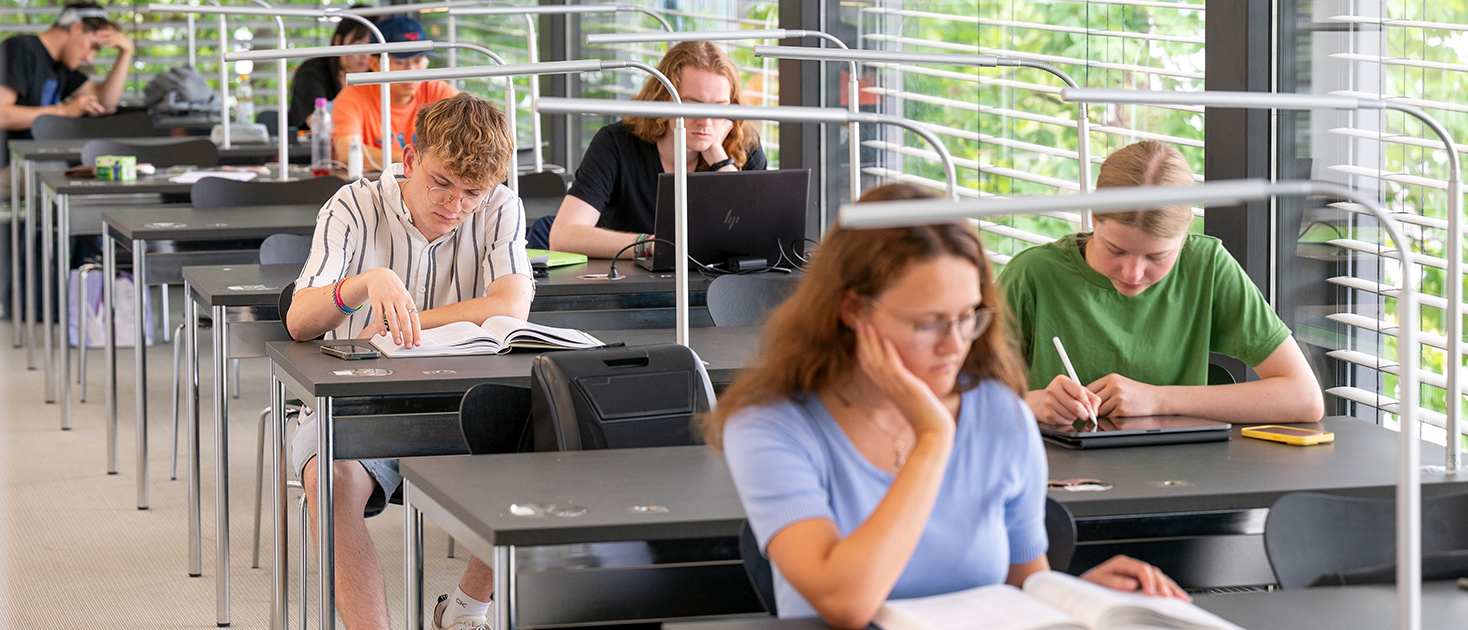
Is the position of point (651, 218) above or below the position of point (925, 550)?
above

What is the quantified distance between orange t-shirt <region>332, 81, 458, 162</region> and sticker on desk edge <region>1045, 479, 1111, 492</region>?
3552 mm

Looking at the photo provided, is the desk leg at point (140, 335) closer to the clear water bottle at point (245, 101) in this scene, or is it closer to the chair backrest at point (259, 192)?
the chair backrest at point (259, 192)

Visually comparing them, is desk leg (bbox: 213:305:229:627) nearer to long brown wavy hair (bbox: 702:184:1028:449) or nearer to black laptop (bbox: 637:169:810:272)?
black laptop (bbox: 637:169:810:272)

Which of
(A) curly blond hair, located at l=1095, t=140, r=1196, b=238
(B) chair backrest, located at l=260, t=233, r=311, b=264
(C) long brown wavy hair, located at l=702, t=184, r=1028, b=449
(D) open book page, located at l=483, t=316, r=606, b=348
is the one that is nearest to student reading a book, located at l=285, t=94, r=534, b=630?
(D) open book page, located at l=483, t=316, r=606, b=348

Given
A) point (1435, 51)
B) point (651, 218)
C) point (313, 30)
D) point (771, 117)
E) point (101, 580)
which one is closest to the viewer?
point (771, 117)

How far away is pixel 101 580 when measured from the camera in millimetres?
3309

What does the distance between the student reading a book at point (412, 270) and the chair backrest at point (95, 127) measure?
12.0 ft

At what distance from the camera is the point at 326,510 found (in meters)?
2.40

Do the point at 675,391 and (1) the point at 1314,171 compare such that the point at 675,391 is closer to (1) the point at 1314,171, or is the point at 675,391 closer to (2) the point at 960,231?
(2) the point at 960,231

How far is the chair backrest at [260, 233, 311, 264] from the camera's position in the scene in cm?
347

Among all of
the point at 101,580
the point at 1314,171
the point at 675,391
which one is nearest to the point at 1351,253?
the point at 1314,171

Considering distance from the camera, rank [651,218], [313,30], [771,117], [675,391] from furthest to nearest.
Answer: [313,30]
[651,218]
[675,391]
[771,117]

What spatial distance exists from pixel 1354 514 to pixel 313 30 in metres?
7.45

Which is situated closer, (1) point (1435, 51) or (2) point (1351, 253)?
(1) point (1435, 51)
